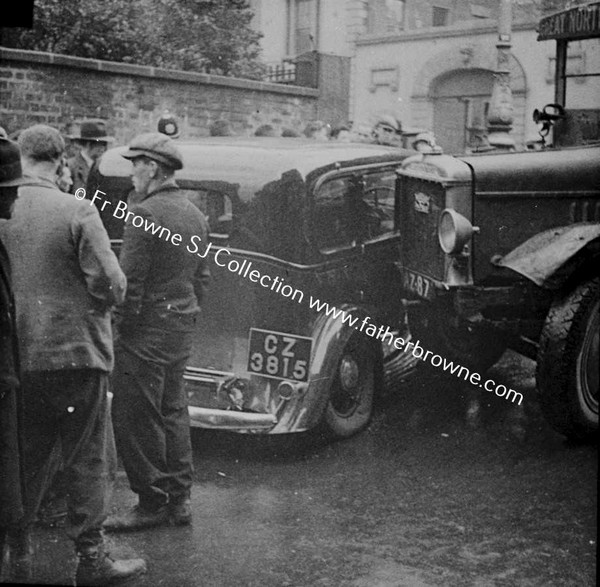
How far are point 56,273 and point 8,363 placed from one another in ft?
1.14

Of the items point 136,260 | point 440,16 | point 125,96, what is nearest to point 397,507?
point 136,260

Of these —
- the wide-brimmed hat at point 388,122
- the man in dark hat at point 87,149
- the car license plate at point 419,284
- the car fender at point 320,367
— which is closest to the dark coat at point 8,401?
the man in dark hat at point 87,149

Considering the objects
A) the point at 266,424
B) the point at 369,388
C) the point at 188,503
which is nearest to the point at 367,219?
the point at 369,388

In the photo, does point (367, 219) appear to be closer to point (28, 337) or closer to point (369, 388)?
point (369, 388)

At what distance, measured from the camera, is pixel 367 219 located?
402 cm

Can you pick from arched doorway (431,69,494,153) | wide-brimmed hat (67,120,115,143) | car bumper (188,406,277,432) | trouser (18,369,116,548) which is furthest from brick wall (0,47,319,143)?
car bumper (188,406,277,432)

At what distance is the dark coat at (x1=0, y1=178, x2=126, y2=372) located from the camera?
2.97m

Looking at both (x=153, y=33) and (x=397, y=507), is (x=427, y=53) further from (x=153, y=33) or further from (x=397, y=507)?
(x=397, y=507)

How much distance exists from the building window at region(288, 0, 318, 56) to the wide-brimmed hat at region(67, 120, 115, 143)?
2.98 feet

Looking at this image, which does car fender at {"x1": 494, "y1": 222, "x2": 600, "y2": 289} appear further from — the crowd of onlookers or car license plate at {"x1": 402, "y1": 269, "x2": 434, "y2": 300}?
the crowd of onlookers

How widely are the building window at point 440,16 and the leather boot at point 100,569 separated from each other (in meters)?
2.25

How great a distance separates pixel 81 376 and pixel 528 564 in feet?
5.44

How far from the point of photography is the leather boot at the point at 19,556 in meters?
3.02

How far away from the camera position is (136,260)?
132 inches
